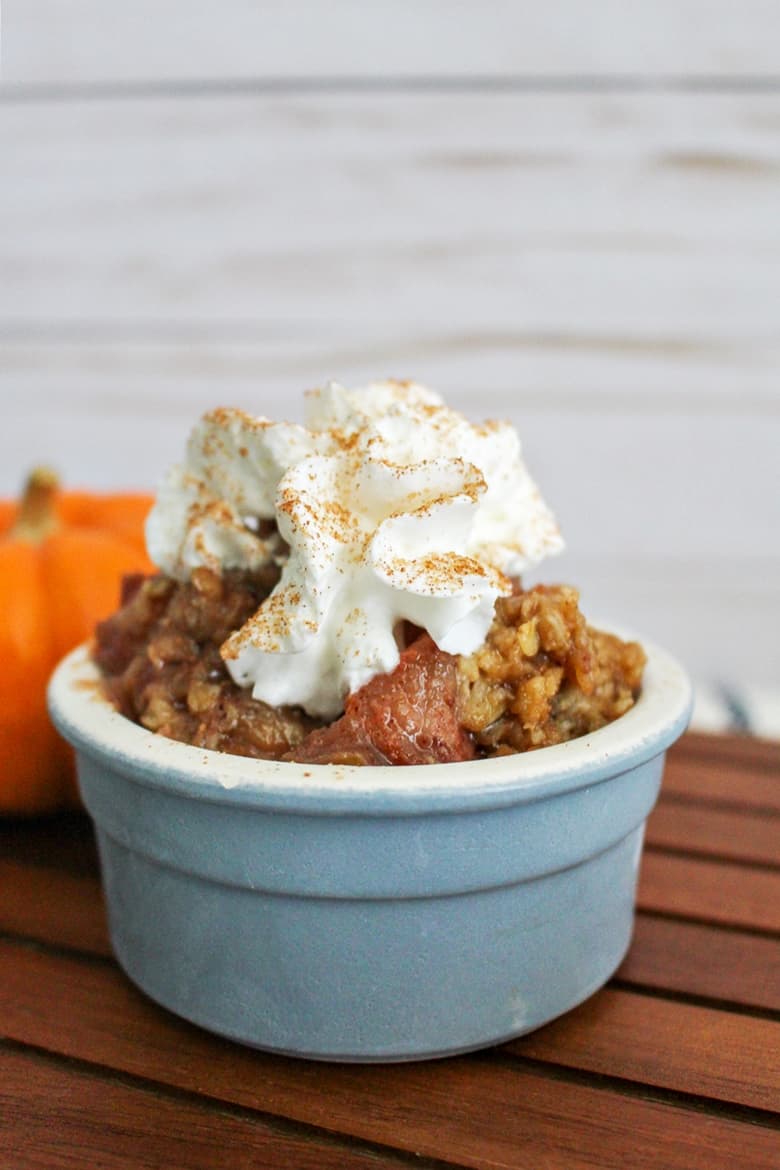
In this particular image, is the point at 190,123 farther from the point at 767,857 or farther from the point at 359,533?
the point at 767,857

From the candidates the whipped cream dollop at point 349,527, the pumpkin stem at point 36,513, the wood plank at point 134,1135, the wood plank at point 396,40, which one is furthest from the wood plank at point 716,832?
the wood plank at point 396,40

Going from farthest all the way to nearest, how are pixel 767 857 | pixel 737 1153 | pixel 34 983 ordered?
1. pixel 767 857
2. pixel 34 983
3. pixel 737 1153

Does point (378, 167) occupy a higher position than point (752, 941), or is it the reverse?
point (378, 167)

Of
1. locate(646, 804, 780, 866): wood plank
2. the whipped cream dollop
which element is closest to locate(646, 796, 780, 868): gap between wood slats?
locate(646, 804, 780, 866): wood plank

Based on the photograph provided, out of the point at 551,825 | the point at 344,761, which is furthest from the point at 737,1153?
the point at 344,761

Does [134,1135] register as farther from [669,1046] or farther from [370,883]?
[669,1046]

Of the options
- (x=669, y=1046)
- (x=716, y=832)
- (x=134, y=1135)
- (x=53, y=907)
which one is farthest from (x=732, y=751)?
(x=134, y=1135)
